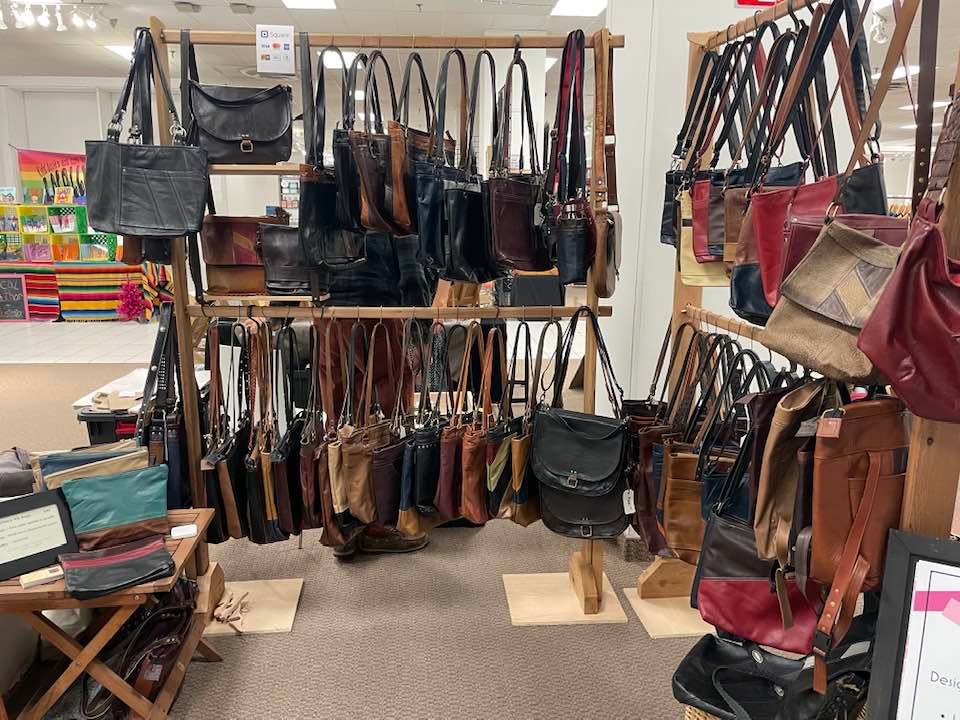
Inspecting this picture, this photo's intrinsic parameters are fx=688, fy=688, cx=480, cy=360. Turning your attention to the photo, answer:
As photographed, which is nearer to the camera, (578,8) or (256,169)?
(256,169)

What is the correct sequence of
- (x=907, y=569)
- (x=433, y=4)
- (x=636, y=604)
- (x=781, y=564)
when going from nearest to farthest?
(x=907, y=569)
(x=781, y=564)
(x=636, y=604)
(x=433, y=4)

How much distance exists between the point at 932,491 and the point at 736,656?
3.38 ft

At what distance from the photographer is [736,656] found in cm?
204

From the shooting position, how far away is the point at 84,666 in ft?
6.56

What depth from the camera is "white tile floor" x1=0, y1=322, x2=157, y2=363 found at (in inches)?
292

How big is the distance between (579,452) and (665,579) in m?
0.85

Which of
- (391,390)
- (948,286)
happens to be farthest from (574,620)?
(948,286)

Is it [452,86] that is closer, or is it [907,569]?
[907,569]

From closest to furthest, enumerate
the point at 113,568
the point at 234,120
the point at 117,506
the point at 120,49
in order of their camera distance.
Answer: the point at 113,568 < the point at 117,506 < the point at 234,120 < the point at 120,49

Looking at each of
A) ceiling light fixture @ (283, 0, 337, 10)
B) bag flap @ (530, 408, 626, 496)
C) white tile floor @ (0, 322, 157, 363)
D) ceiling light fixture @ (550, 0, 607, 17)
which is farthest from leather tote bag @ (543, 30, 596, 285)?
ceiling light fixture @ (283, 0, 337, 10)

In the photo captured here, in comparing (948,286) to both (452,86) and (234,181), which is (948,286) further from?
(234,181)

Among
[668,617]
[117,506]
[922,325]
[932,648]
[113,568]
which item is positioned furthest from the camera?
[668,617]

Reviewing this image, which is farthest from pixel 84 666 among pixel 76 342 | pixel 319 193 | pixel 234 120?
pixel 76 342

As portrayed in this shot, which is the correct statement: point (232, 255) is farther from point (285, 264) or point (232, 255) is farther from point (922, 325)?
point (922, 325)
